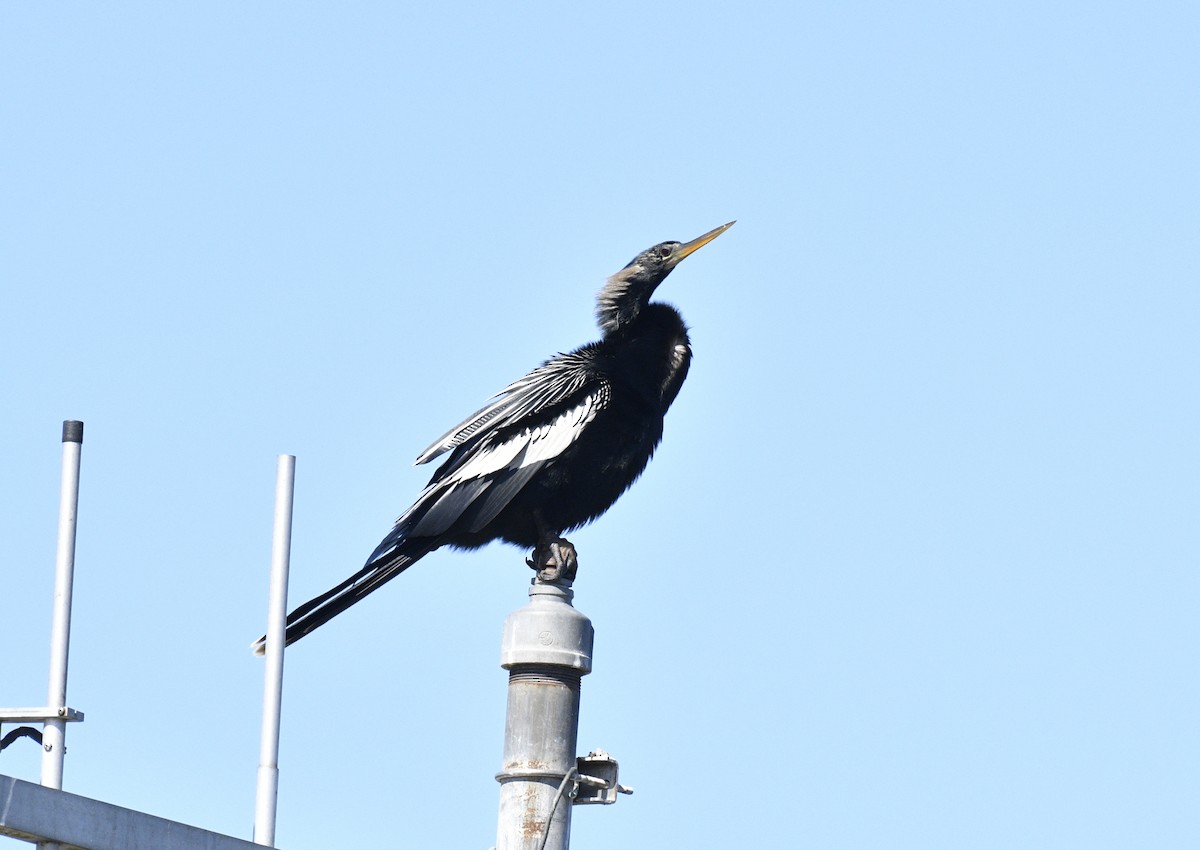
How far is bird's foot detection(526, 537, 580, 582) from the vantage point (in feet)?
41.5

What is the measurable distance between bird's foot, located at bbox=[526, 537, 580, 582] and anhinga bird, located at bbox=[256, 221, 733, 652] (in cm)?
9

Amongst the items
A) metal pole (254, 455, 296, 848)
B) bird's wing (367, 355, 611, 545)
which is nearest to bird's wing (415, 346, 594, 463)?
bird's wing (367, 355, 611, 545)

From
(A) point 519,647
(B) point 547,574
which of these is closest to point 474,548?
(B) point 547,574

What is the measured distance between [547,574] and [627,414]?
6.04 feet

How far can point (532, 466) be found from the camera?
1372 centimetres

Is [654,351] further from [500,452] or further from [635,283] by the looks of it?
[500,452]

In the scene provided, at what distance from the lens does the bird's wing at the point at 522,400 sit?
14.0 meters

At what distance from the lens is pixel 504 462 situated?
13773 mm

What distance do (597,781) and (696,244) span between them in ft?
18.4

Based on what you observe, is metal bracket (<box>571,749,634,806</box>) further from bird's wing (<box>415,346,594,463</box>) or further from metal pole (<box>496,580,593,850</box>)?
bird's wing (<box>415,346,594,463</box>)

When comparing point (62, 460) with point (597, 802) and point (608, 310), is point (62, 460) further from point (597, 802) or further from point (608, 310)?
point (608, 310)

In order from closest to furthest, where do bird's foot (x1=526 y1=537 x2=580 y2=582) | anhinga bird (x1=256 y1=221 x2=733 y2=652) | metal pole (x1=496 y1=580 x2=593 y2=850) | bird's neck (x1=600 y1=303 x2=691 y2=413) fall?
metal pole (x1=496 y1=580 x2=593 y2=850) → bird's foot (x1=526 y1=537 x2=580 y2=582) → anhinga bird (x1=256 y1=221 x2=733 y2=652) → bird's neck (x1=600 y1=303 x2=691 y2=413)

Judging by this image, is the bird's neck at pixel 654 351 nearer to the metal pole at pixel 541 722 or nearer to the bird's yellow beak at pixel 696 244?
the bird's yellow beak at pixel 696 244

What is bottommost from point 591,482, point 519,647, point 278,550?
point 519,647
